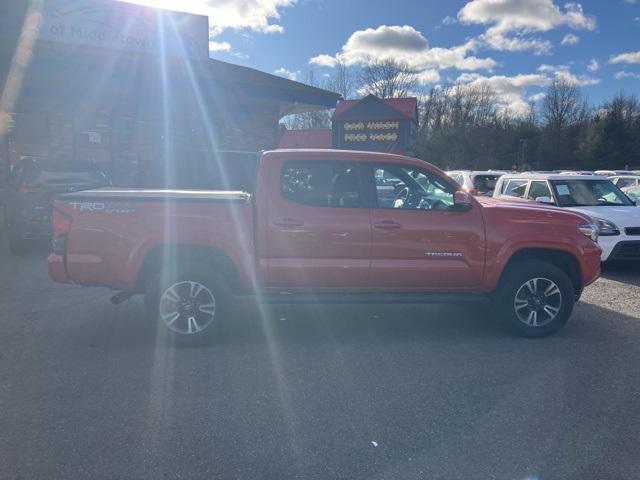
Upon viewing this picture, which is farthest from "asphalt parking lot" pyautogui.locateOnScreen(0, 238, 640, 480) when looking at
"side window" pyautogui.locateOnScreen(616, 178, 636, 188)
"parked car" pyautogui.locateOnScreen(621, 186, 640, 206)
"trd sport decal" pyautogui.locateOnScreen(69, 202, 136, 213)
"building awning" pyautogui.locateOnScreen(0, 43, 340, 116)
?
"side window" pyautogui.locateOnScreen(616, 178, 636, 188)

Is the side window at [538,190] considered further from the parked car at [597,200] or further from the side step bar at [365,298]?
the side step bar at [365,298]

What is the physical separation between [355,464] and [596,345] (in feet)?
11.0

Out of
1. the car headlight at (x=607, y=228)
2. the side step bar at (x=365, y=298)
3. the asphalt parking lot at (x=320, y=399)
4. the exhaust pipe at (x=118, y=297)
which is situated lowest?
the asphalt parking lot at (x=320, y=399)

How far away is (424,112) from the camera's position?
253 feet

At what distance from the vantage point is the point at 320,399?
3795mm

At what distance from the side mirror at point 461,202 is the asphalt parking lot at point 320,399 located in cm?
141

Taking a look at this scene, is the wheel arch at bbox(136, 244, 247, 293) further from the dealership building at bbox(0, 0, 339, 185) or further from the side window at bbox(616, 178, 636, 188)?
the side window at bbox(616, 178, 636, 188)

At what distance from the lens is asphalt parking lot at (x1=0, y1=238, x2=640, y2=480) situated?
2.99 m

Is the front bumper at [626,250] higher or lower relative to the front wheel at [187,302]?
higher

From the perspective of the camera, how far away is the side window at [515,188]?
9.80 metres

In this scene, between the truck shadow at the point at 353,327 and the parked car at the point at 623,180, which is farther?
the parked car at the point at 623,180

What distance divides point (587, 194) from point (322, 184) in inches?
250

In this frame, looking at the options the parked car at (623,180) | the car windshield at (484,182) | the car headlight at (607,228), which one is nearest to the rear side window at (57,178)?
the car headlight at (607,228)

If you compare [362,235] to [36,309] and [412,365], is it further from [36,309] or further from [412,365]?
[36,309]
